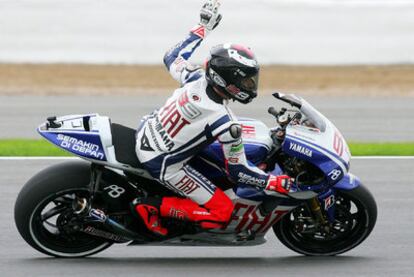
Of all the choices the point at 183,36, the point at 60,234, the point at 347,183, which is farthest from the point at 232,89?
the point at 183,36

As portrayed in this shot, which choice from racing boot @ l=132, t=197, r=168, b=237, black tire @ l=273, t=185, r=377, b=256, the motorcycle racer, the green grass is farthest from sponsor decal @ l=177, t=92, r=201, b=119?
the green grass

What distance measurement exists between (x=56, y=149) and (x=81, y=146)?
16.4ft

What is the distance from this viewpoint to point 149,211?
7.21 m

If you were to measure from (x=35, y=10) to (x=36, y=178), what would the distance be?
12456 millimetres

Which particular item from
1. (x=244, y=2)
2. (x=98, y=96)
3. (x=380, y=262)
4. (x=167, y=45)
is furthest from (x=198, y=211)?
(x=244, y=2)

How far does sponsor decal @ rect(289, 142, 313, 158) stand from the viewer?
7.10 m

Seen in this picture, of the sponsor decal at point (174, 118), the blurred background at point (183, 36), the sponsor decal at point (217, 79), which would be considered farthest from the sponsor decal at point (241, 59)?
the blurred background at point (183, 36)

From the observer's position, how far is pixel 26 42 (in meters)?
18.9

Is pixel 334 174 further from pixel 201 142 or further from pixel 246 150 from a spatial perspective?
pixel 201 142

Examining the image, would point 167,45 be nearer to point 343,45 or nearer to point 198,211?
point 343,45

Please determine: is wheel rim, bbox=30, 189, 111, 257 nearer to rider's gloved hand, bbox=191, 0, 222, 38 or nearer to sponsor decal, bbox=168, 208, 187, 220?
sponsor decal, bbox=168, 208, 187, 220

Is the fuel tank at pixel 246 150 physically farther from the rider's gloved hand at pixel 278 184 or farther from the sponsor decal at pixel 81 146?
the sponsor decal at pixel 81 146

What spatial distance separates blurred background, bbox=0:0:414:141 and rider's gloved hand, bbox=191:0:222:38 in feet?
31.8

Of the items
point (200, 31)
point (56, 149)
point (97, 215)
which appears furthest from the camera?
point (56, 149)
